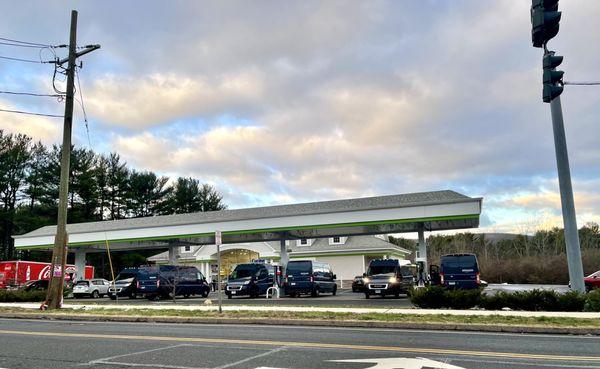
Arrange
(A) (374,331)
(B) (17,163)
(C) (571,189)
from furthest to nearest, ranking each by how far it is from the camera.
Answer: (B) (17,163), (C) (571,189), (A) (374,331)

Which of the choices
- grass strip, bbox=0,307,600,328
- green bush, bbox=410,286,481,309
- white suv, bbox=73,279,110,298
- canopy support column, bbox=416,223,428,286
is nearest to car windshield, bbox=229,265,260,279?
canopy support column, bbox=416,223,428,286

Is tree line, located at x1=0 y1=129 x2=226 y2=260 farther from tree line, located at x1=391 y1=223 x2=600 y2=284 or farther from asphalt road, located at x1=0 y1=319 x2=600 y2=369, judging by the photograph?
asphalt road, located at x1=0 y1=319 x2=600 y2=369

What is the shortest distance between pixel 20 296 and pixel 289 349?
2308 centimetres

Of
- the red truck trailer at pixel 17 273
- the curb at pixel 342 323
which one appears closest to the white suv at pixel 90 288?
the red truck trailer at pixel 17 273

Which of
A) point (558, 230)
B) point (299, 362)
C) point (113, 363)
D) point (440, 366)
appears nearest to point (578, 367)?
point (440, 366)

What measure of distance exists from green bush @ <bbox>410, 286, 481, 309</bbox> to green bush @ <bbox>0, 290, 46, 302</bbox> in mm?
20281

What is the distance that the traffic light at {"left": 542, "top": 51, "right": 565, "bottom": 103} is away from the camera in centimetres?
1120

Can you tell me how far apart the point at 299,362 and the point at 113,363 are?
9.54 feet

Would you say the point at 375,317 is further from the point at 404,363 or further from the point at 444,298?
the point at 404,363

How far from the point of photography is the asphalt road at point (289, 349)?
782 cm

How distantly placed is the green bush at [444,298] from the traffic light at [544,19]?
30.5ft

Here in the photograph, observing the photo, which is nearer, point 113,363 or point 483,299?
point 113,363

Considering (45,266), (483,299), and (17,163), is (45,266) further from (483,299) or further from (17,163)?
(483,299)

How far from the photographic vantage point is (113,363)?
26.1ft
